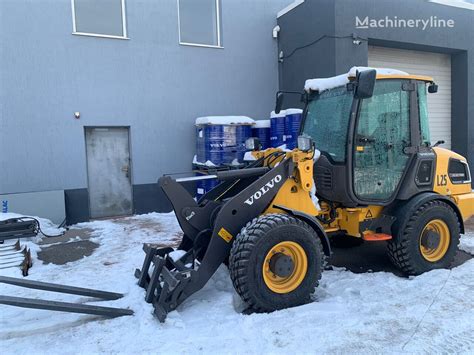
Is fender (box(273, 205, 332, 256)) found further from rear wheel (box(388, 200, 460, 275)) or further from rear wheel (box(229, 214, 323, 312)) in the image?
rear wheel (box(388, 200, 460, 275))

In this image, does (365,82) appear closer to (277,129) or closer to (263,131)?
(277,129)

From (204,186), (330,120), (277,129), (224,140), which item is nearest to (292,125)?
(277,129)

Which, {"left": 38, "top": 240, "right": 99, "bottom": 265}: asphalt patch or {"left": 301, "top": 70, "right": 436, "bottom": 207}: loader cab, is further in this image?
{"left": 38, "top": 240, "right": 99, "bottom": 265}: asphalt patch

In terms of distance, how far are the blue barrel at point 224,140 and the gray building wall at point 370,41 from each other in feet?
6.09

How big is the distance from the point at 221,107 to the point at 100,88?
279 centimetres

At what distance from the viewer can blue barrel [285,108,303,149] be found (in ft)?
24.4

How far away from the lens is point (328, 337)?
10.2 feet

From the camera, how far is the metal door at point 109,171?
8.41 m

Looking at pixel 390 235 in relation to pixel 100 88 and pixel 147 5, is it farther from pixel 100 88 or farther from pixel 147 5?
pixel 147 5

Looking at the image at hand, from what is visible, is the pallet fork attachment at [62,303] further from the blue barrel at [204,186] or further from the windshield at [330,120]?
the blue barrel at [204,186]

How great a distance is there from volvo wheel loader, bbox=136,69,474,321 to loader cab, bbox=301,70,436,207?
12 mm

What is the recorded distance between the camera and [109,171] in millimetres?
8609

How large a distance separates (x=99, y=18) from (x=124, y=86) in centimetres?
150

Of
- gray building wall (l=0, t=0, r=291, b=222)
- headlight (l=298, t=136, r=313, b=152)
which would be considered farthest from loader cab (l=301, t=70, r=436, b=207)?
gray building wall (l=0, t=0, r=291, b=222)
